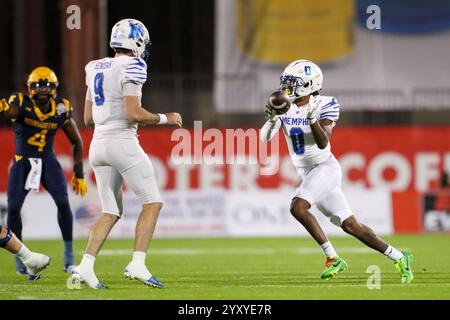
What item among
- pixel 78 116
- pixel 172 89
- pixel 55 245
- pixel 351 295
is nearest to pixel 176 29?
pixel 172 89

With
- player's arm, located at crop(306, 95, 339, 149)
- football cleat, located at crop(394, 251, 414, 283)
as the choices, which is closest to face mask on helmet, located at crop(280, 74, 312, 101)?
player's arm, located at crop(306, 95, 339, 149)

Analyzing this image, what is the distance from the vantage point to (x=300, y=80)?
8836 millimetres

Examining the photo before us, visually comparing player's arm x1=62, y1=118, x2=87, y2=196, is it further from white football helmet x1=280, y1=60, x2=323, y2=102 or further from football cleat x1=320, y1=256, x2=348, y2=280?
football cleat x1=320, y1=256, x2=348, y2=280

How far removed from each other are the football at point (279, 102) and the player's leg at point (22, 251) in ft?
7.34

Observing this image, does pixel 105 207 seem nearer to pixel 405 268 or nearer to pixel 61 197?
pixel 61 197

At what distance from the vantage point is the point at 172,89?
20266 mm

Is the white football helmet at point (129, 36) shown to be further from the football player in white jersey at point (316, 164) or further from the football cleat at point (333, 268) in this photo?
the football cleat at point (333, 268)

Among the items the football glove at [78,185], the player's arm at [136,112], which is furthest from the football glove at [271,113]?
the football glove at [78,185]

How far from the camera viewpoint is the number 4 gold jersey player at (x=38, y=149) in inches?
377

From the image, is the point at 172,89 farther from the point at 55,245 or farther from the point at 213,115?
the point at 55,245

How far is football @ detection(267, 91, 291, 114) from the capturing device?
826cm

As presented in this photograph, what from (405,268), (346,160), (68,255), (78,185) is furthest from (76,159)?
(346,160)

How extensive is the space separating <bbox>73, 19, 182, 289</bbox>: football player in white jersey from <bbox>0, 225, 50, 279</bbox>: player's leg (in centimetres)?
82

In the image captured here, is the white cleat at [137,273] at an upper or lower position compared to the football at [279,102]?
lower
